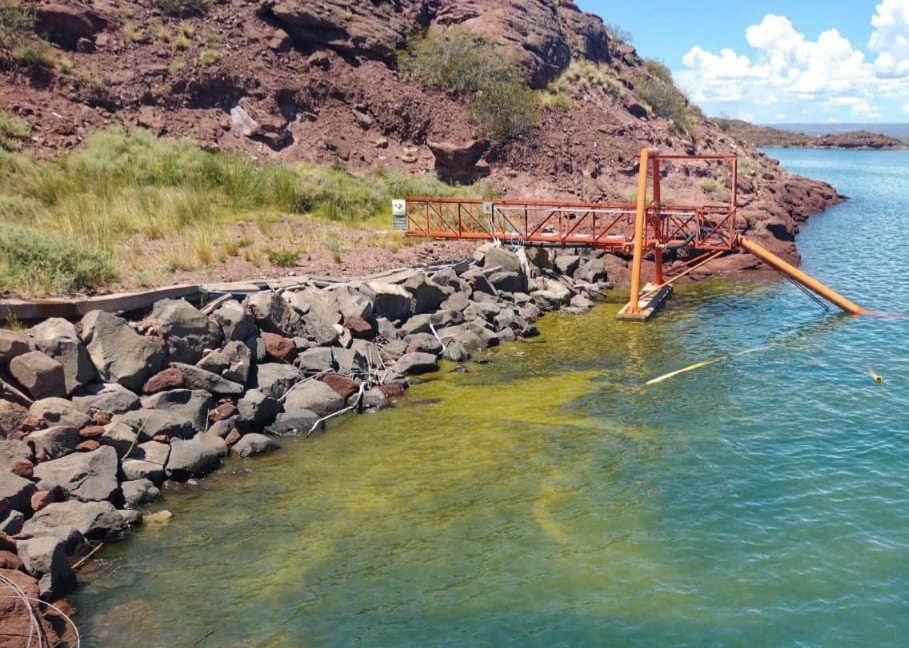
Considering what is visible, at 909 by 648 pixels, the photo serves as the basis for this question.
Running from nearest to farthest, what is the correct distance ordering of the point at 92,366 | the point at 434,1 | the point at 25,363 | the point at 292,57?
the point at 25,363 → the point at 92,366 → the point at 292,57 → the point at 434,1

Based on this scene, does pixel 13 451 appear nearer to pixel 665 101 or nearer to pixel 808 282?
pixel 808 282

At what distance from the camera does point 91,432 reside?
11344mm

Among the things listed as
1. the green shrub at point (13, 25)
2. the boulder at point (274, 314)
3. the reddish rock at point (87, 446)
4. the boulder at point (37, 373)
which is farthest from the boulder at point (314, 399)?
the green shrub at point (13, 25)

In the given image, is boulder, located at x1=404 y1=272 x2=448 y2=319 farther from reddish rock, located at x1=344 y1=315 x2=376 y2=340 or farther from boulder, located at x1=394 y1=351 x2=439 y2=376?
boulder, located at x1=394 y1=351 x2=439 y2=376

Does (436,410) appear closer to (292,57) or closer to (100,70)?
(100,70)

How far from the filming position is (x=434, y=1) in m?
45.5

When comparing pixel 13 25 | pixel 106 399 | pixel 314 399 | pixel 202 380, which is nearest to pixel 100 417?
pixel 106 399

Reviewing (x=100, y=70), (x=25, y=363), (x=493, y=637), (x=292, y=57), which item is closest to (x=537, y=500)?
(x=493, y=637)

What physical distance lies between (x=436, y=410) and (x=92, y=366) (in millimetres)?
6094

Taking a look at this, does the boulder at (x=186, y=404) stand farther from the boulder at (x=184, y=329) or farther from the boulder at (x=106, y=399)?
the boulder at (x=184, y=329)

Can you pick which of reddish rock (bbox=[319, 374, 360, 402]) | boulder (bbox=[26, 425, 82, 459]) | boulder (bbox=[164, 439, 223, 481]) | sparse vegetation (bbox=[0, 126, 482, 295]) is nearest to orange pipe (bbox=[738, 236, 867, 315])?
sparse vegetation (bbox=[0, 126, 482, 295])

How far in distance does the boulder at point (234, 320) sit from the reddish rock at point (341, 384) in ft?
5.96

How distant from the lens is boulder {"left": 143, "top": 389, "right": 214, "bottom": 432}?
1256 centimetres

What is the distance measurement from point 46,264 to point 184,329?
324 cm
